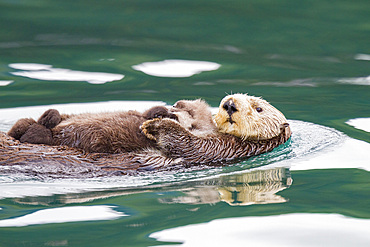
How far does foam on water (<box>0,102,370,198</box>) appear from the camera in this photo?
207 inches

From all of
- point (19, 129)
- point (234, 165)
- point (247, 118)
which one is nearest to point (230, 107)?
point (247, 118)

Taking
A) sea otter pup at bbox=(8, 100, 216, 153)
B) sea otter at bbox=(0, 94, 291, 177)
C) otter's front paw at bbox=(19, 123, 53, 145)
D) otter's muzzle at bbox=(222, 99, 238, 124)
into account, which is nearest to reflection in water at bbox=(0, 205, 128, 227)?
sea otter at bbox=(0, 94, 291, 177)

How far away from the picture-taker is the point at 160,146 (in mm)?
5828

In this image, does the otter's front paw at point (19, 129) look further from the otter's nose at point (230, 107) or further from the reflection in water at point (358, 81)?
the reflection in water at point (358, 81)

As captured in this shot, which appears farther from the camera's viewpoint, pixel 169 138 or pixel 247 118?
pixel 247 118

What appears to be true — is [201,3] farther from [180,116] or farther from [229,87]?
[180,116]

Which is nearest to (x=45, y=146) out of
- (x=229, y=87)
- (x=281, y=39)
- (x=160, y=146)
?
(x=160, y=146)

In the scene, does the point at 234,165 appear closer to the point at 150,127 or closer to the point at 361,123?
the point at 150,127

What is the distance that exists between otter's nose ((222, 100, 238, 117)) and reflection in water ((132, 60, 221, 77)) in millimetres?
3749

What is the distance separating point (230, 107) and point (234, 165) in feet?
1.80

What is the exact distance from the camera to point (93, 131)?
566 cm

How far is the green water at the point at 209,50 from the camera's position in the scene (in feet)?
28.9

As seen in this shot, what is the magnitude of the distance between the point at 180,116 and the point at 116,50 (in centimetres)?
473

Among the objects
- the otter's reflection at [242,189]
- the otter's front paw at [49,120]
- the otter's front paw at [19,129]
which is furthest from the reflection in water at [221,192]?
the otter's front paw at [49,120]
